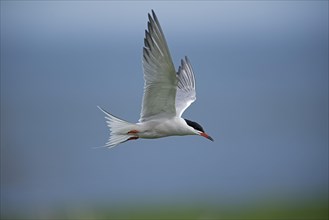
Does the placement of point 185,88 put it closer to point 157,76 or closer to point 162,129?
point 162,129

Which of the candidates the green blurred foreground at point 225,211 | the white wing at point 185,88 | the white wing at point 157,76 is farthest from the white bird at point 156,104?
the green blurred foreground at point 225,211

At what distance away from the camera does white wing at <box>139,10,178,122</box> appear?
5469mm

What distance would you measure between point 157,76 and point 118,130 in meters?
0.66

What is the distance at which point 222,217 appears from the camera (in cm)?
1434

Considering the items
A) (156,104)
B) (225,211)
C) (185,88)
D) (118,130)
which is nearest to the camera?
(156,104)

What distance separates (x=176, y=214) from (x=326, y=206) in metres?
2.93

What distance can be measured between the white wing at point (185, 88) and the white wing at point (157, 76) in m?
0.56

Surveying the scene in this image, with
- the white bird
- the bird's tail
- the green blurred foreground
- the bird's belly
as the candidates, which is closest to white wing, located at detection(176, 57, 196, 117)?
the white bird

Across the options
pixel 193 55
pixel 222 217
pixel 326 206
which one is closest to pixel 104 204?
pixel 222 217

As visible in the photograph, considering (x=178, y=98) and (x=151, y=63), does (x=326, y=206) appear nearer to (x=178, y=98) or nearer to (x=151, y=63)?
(x=178, y=98)

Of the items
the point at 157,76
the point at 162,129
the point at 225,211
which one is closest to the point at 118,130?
the point at 162,129

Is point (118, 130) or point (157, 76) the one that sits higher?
point (157, 76)

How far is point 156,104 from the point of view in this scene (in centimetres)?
599

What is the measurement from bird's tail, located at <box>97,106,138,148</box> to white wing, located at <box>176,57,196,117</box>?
633mm
